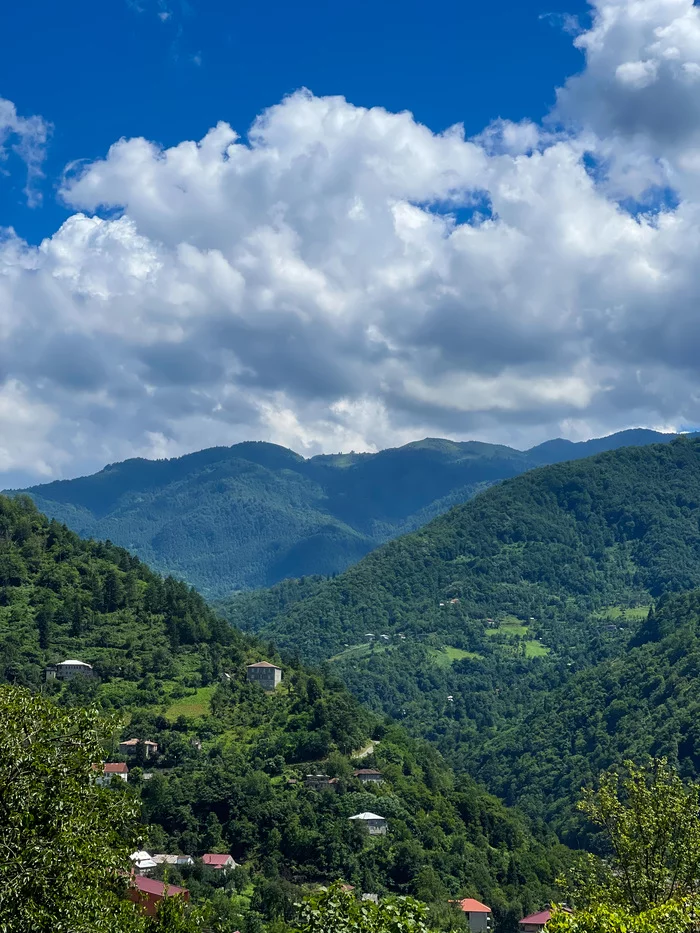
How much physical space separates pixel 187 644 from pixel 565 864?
56.5 meters

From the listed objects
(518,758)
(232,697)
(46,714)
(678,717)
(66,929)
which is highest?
(46,714)

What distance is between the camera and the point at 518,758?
199 metres

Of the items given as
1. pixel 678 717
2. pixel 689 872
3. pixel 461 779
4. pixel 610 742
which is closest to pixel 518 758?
pixel 610 742

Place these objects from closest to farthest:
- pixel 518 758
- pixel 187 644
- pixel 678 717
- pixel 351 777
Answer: pixel 351 777, pixel 187 644, pixel 678 717, pixel 518 758

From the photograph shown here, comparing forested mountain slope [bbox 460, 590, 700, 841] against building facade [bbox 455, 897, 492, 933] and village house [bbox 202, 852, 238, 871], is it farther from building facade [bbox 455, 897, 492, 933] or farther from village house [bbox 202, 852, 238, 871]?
village house [bbox 202, 852, 238, 871]

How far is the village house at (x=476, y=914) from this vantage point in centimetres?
9087

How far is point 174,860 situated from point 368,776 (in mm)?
26823

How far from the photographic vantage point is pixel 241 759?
110 m

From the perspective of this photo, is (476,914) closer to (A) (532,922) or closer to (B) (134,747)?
(A) (532,922)

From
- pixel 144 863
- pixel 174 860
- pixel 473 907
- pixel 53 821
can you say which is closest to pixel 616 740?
pixel 473 907

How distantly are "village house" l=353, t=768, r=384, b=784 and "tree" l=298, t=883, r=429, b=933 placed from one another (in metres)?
85.9

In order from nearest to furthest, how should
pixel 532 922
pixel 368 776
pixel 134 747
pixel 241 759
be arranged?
pixel 532 922, pixel 241 759, pixel 134 747, pixel 368 776

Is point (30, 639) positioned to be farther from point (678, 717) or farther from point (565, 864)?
point (678, 717)

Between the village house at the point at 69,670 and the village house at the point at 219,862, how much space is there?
36.1 meters
